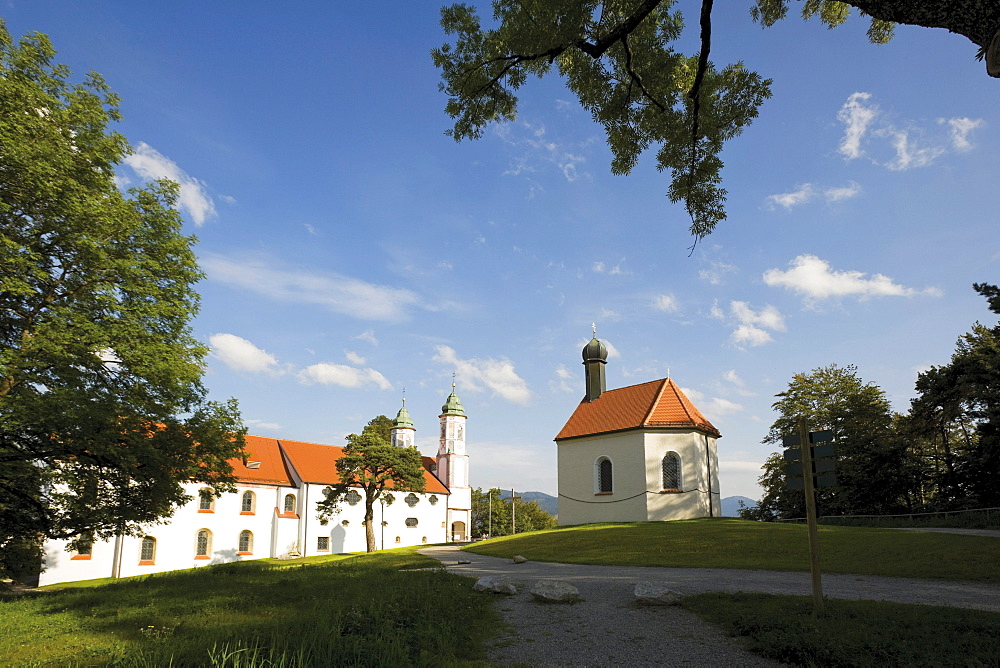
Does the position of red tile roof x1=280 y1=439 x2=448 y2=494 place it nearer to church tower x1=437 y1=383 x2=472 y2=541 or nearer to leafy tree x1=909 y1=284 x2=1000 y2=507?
church tower x1=437 y1=383 x2=472 y2=541

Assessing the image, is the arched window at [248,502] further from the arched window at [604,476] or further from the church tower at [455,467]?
the arched window at [604,476]

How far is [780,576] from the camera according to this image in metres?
A: 13.6

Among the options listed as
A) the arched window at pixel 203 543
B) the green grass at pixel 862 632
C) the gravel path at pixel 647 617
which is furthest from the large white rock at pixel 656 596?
the arched window at pixel 203 543

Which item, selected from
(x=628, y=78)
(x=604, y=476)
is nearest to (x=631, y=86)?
(x=628, y=78)

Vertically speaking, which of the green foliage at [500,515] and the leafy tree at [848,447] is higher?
the leafy tree at [848,447]

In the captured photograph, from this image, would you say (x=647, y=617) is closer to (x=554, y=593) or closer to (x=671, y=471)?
(x=554, y=593)

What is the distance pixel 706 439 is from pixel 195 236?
2878cm

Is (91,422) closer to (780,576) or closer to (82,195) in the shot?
(82,195)

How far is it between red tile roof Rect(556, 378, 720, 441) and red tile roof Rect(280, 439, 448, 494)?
15617 millimetres

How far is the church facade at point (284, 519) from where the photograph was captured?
33.8 meters

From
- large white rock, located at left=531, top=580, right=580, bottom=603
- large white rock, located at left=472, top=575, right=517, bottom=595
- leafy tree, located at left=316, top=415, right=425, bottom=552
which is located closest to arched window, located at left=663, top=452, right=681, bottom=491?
leafy tree, located at left=316, top=415, right=425, bottom=552

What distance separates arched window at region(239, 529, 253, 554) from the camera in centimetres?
4044

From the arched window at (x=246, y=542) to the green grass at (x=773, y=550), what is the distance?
2344cm

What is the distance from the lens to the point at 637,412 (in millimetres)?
34719
